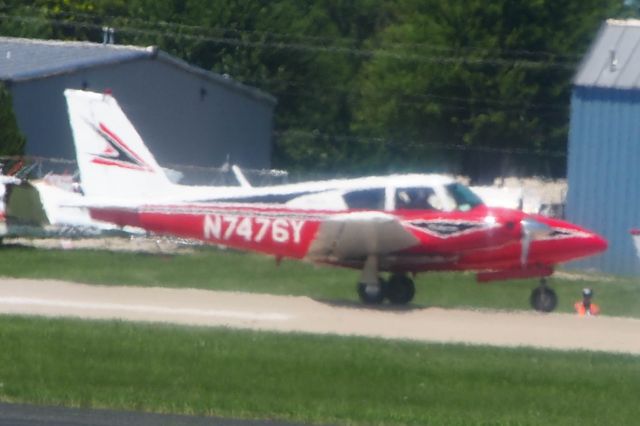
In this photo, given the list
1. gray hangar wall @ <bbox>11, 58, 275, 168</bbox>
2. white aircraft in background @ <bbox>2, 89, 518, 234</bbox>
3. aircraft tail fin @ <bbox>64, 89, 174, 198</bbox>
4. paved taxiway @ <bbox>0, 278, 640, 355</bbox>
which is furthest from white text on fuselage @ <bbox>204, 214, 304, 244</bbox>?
gray hangar wall @ <bbox>11, 58, 275, 168</bbox>

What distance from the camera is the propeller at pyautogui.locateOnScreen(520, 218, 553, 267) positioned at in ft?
→ 68.9

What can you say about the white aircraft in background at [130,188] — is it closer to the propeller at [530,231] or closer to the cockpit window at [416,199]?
the cockpit window at [416,199]

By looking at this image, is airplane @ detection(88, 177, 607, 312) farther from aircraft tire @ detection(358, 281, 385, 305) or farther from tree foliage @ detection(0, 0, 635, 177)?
tree foliage @ detection(0, 0, 635, 177)

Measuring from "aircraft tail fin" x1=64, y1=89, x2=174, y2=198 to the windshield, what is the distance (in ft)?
15.3

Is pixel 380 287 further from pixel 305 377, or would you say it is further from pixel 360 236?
pixel 305 377

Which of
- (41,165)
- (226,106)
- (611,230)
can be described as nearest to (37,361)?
(611,230)

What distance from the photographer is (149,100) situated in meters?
41.9

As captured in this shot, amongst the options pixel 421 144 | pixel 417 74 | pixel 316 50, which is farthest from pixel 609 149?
pixel 316 50

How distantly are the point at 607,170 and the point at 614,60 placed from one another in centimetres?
227

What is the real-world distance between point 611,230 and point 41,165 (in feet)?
42.6

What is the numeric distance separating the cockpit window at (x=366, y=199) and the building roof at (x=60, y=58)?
1638cm

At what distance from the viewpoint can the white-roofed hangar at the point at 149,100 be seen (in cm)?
3741

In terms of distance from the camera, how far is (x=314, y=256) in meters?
21.6

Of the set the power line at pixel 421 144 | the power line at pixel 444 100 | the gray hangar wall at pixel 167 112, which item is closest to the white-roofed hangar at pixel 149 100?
the gray hangar wall at pixel 167 112
